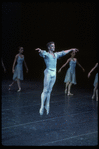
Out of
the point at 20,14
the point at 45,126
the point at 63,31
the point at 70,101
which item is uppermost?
the point at 20,14

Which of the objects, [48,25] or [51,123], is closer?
[51,123]

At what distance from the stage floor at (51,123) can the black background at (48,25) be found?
696 cm

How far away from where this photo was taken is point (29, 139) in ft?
16.3

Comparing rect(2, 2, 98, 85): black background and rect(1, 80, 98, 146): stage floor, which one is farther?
rect(2, 2, 98, 85): black background

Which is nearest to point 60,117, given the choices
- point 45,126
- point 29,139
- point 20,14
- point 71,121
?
point 71,121

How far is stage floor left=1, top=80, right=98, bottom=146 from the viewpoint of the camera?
194 inches

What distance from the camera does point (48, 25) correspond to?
57.0 ft

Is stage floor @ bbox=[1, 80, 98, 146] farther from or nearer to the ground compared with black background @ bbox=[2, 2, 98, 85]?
nearer to the ground

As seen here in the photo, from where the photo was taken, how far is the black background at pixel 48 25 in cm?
1595

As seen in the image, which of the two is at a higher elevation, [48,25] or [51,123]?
[48,25]

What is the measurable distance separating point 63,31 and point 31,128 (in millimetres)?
12295

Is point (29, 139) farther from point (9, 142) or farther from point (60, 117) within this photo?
point (60, 117)

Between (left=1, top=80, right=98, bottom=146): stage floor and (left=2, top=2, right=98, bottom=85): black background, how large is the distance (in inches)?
274

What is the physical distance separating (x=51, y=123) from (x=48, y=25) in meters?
12.2
